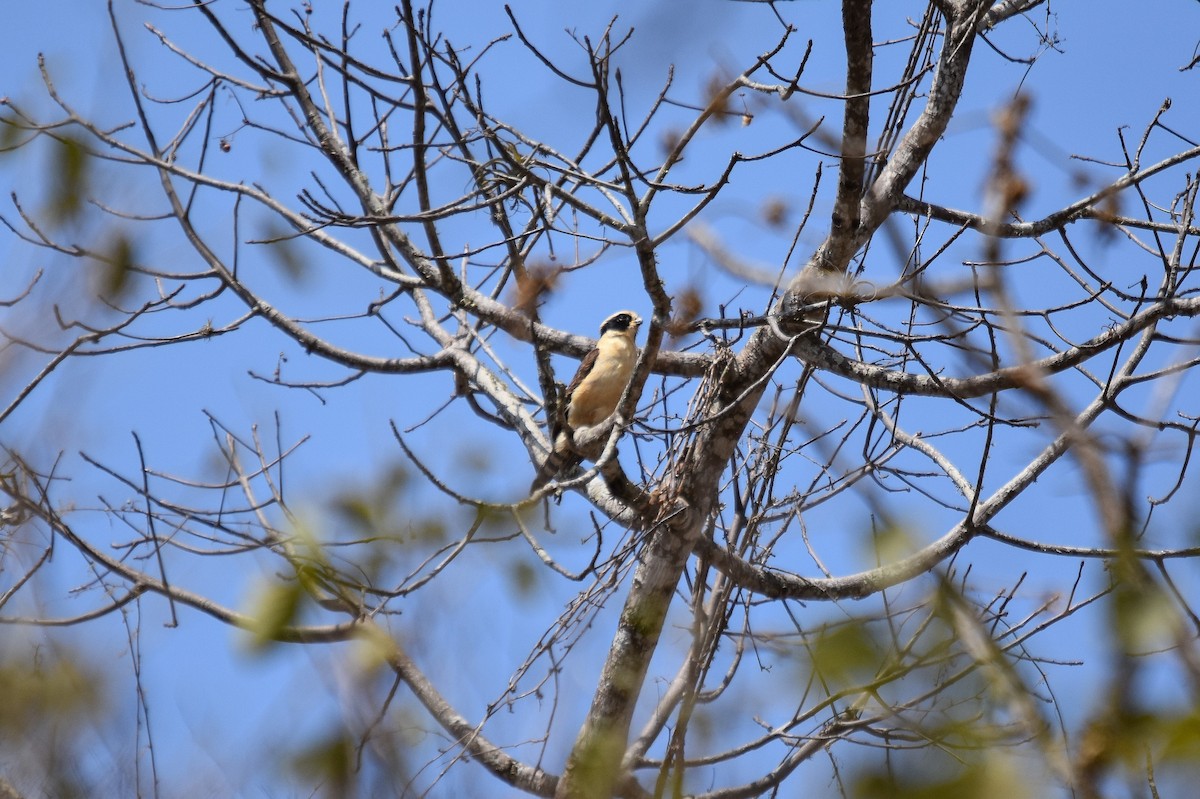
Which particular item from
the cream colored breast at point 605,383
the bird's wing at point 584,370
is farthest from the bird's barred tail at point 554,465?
the cream colored breast at point 605,383

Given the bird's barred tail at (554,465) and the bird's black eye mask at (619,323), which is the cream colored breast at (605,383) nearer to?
the bird's black eye mask at (619,323)

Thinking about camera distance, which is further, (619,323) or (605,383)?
(619,323)

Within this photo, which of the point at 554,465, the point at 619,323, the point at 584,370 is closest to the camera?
the point at 554,465

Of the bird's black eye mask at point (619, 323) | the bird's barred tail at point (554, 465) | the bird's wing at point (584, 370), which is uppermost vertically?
the bird's black eye mask at point (619, 323)

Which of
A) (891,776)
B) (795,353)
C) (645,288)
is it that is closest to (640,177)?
(645,288)

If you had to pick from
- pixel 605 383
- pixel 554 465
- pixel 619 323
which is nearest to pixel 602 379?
pixel 605 383

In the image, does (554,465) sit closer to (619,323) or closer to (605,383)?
(605,383)

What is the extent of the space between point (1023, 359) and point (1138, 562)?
0.18 m

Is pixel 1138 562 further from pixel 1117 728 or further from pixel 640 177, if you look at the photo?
pixel 640 177

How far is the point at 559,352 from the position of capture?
5383 mm

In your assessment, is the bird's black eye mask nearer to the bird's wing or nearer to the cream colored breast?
the cream colored breast

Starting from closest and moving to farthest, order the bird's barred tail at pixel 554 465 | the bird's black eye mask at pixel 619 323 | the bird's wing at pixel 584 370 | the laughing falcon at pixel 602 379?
1. the bird's barred tail at pixel 554 465
2. the bird's wing at pixel 584 370
3. the laughing falcon at pixel 602 379
4. the bird's black eye mask at pixel 619 323

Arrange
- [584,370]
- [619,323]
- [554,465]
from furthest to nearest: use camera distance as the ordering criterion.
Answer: [619,323] → [584,370] → [554,465]

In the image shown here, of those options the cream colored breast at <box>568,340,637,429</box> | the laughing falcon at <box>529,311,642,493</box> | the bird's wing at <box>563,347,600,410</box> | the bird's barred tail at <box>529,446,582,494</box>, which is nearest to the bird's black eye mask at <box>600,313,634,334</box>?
the laughing falcon at <box>529,311,642,493</box>
